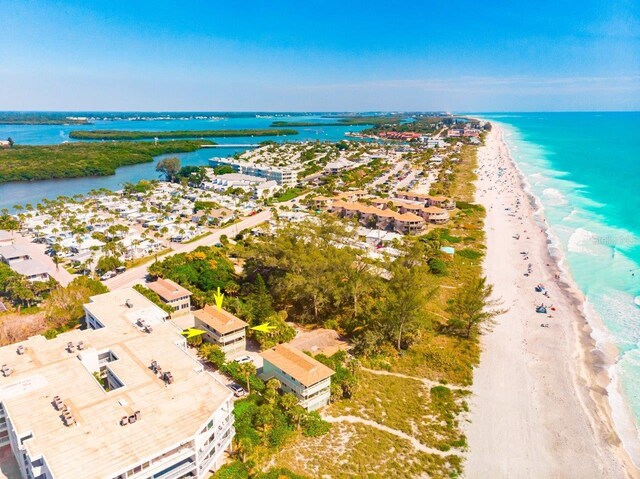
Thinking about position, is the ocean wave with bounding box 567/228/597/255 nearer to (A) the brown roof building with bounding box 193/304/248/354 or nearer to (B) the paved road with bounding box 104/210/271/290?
(B) the paved road with bounding box 104/210/271/290

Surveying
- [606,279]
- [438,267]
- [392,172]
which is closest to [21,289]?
[438,267]

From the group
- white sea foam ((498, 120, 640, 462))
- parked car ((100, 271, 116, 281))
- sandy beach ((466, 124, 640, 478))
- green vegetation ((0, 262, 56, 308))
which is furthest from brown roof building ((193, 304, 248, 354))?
white sea foam ((498, 120, 640, 462))

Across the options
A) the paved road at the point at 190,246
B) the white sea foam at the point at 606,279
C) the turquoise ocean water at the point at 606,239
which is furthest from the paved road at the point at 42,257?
the turquoise ocean water at the point at 606,239

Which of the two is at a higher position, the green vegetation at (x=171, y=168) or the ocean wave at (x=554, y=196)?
the green vegetation at (x=171, y=168)

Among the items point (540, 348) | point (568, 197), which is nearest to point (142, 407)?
point (540, 348)

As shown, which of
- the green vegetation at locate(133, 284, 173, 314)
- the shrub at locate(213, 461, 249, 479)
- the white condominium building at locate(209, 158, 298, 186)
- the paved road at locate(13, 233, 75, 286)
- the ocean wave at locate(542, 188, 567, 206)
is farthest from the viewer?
the white condominium building at locate(209, 158, 298, 186)

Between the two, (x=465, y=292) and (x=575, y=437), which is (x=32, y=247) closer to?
(x=465, y=292)

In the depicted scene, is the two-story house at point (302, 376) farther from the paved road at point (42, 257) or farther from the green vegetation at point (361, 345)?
the paved road at point (42, 257)
